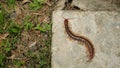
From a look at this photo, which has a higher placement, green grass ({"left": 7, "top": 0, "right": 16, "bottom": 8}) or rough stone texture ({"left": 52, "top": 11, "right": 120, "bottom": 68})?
green grass ({"left": 7, "top": 0, "right": 16, "bottom": 8})

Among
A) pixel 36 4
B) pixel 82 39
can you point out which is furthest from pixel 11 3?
pixel 82 39

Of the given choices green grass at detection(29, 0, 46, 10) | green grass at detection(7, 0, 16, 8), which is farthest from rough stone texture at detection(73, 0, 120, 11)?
green grass at detection(7, 0, 16, 8)

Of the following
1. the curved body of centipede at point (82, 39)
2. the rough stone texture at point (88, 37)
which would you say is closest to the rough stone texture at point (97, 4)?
the rough stone texture at point (88, 37)

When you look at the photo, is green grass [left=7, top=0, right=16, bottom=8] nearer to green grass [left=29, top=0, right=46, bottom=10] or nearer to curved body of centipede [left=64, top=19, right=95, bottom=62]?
green grass [left=29, top=0, right=46, bottom=10]

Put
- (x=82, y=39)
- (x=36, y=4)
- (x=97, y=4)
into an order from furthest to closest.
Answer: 1. (x=36, y=4)
2. (x=97, y=4)
3. (x=82, y=39)

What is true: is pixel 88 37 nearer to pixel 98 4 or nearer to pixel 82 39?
pixel 82 39

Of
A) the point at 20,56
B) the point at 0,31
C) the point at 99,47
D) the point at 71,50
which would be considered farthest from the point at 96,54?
the point at 0,31
